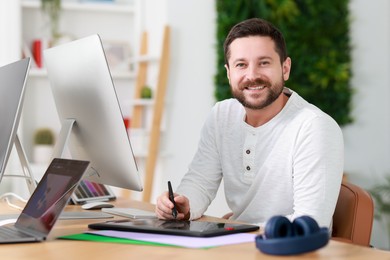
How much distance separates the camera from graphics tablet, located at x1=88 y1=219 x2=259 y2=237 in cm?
153

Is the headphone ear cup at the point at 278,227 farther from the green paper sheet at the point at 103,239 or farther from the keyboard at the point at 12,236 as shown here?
the keyboard at the point at 12,236

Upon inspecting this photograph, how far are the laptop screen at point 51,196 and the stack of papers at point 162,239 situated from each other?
66 millimetres

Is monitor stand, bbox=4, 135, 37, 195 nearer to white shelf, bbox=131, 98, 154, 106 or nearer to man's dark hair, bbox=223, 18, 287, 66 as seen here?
man's dark hair, bbox=223, 18, 287, 66

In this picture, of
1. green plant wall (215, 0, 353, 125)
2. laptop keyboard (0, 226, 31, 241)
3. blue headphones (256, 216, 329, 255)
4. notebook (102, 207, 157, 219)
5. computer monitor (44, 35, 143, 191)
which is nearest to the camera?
blue headphones (256, 216, 329, 255)

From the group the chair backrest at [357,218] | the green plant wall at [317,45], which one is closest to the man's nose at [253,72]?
the chair backrest at [357,218]

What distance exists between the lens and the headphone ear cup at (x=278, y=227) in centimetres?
129

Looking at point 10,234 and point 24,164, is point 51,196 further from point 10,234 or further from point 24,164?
point 24,164

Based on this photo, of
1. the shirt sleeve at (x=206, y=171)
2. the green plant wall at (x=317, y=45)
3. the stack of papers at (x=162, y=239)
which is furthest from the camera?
the green plant wall at (x=317, y=45)

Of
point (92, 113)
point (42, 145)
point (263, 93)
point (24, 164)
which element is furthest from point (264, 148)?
point (42, 145)

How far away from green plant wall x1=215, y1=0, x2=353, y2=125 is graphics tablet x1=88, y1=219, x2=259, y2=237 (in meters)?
3.25

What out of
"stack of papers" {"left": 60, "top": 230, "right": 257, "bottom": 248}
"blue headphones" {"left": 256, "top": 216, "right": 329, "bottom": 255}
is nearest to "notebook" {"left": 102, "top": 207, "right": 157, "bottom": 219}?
"stack of papers" {"left": 60, "top": 230, "right": 257, "bottom": 248}

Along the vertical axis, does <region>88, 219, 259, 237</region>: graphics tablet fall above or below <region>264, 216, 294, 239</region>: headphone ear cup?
below

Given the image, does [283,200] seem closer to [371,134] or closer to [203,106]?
[203,106]

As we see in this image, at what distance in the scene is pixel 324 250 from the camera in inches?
53.6
